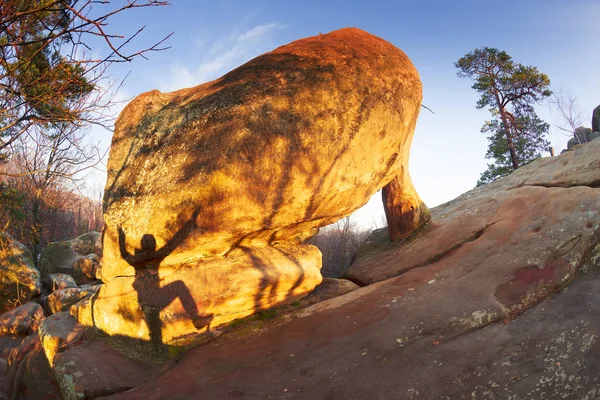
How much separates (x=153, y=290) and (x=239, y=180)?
7.22ft

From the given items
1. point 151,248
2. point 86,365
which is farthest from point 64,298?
point 151,248

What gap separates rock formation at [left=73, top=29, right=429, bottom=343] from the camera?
235 inches

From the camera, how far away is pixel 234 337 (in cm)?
Result: 593

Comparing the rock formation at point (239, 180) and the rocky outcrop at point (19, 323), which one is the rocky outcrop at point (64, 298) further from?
the rock formation at point (239, 180)

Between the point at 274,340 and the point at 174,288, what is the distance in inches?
67.6

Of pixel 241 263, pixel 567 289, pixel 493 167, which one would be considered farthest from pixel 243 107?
pixel 493 167

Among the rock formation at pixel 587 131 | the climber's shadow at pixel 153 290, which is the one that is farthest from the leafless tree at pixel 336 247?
the rock formation at pixel 587 131

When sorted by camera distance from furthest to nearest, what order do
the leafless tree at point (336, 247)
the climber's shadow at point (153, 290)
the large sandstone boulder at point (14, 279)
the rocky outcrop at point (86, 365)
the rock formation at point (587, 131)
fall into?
1. the rock formation at point (587, 131)
2. the leafless tree at point (336, 247)
3. the large sandstone boulder at point (14, 279)
4. the climber's shadow at point (153, 290)
5. the rocky outcrop at point (86, 365)

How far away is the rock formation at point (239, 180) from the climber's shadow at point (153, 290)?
0.06 ft

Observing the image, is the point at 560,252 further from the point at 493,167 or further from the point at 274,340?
the point at 493,167

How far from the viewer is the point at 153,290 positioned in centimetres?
618

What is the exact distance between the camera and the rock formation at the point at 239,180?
5.96 meters

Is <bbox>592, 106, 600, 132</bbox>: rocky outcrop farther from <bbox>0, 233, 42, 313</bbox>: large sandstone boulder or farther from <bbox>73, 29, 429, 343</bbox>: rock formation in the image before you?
<bbox>0, 233, 42, 313</bbox>: large sandstone boulder

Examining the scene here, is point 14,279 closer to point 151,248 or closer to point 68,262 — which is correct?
point 68,262
